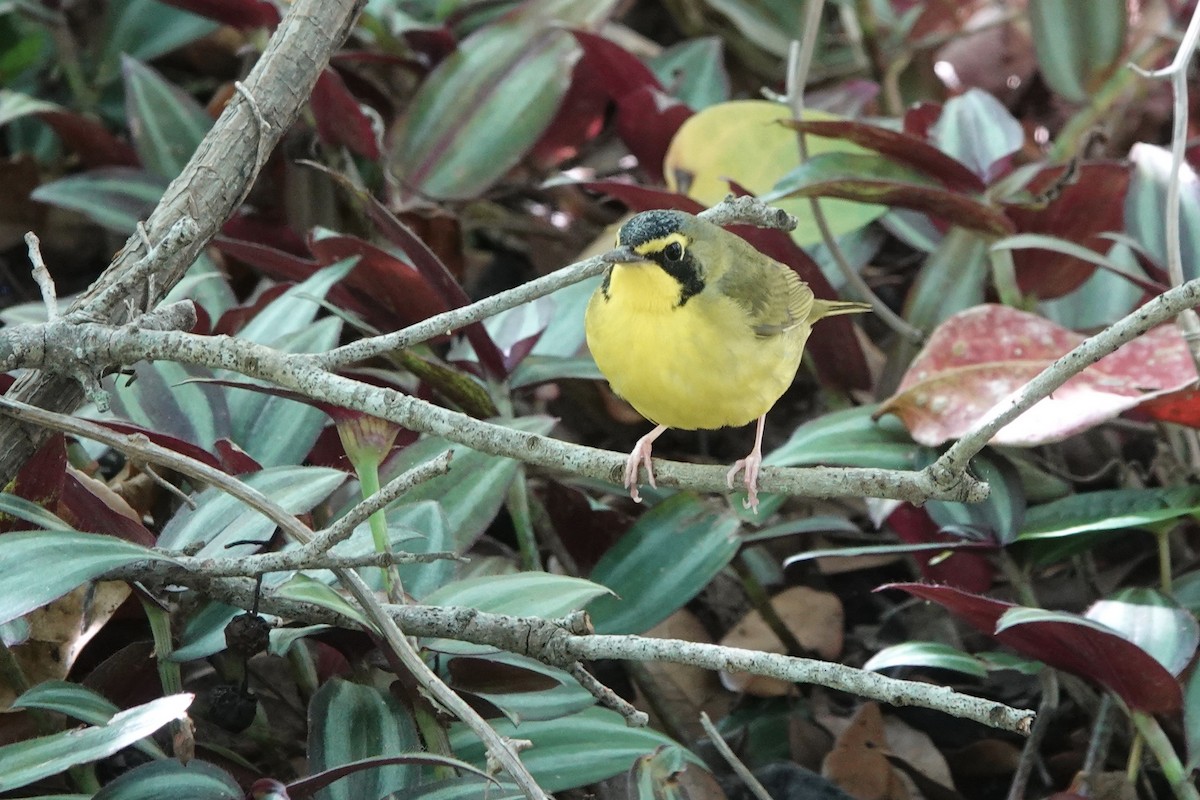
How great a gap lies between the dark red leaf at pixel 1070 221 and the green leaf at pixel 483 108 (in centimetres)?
128

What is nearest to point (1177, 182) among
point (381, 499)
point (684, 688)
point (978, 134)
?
point (978, 134)

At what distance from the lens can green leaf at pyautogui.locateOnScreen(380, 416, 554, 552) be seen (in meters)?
2.35

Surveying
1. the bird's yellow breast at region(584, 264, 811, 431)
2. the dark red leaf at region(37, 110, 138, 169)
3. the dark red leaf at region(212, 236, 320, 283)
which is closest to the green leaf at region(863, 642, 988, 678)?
the bird's yellow breast at region(584, 264, 811, 431)

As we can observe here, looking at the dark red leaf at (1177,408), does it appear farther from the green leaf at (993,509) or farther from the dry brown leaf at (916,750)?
the dry brown leaf at (916,750)

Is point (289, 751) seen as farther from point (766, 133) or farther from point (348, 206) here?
point (766, 133)

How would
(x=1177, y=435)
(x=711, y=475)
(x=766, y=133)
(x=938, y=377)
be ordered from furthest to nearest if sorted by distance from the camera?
(x=766, y=133) < (x=1177, y=435) < (x=938, y=377) < (x=711, y=475)

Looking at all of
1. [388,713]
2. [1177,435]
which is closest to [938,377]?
[1177,435]

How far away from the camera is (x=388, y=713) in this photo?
1.97 meters

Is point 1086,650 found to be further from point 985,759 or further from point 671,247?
point 671,247

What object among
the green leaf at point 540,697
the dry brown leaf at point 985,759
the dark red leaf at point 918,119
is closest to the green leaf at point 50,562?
the green leaf at point 540,697

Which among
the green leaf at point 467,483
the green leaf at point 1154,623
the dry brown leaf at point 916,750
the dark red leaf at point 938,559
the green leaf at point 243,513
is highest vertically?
the green leaf at point 243,513

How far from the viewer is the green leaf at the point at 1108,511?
236 cm

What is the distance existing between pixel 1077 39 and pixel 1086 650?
2330mm

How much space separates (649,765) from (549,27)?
7.77 ft
